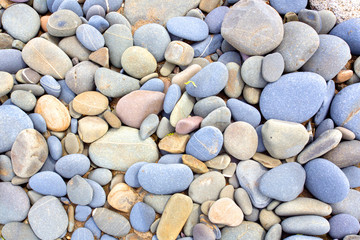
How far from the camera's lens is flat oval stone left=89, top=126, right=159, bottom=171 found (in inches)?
58.5

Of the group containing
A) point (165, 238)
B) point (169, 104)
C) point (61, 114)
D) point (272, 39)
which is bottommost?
point (165, 238)

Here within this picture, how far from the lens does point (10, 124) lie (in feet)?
4.60

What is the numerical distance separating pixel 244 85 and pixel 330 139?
1.76 ft

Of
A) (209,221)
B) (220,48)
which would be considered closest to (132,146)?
(209,221)

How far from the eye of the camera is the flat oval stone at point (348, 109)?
1447 millimetres

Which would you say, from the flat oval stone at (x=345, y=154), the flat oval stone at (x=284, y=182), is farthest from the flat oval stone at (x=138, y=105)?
the flat oval stone at (x=345, y=154)

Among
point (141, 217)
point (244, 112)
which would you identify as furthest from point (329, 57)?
point (141, 217)

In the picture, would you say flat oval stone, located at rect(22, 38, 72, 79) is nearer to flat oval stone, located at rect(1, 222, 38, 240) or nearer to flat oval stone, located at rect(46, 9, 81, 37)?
flat oval stone, located at rect(46, 9, 81, 37)

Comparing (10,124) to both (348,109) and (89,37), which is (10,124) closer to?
(89,37)

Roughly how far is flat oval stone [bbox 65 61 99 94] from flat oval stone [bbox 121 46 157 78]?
0.20 meters

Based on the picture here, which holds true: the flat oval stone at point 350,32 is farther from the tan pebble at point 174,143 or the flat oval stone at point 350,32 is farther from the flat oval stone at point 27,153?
the flat oval stone at point 27,153

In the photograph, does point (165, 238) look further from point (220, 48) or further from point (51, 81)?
point (220, 48)

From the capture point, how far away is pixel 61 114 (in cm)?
150

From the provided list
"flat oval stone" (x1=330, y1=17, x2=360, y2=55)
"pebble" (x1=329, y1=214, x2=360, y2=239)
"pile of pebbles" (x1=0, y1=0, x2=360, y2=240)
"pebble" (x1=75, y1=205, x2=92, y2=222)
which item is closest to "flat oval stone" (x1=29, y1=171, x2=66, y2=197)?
"pile of pebbles" (x1=0, y1=0, x2=360, y2=240)
